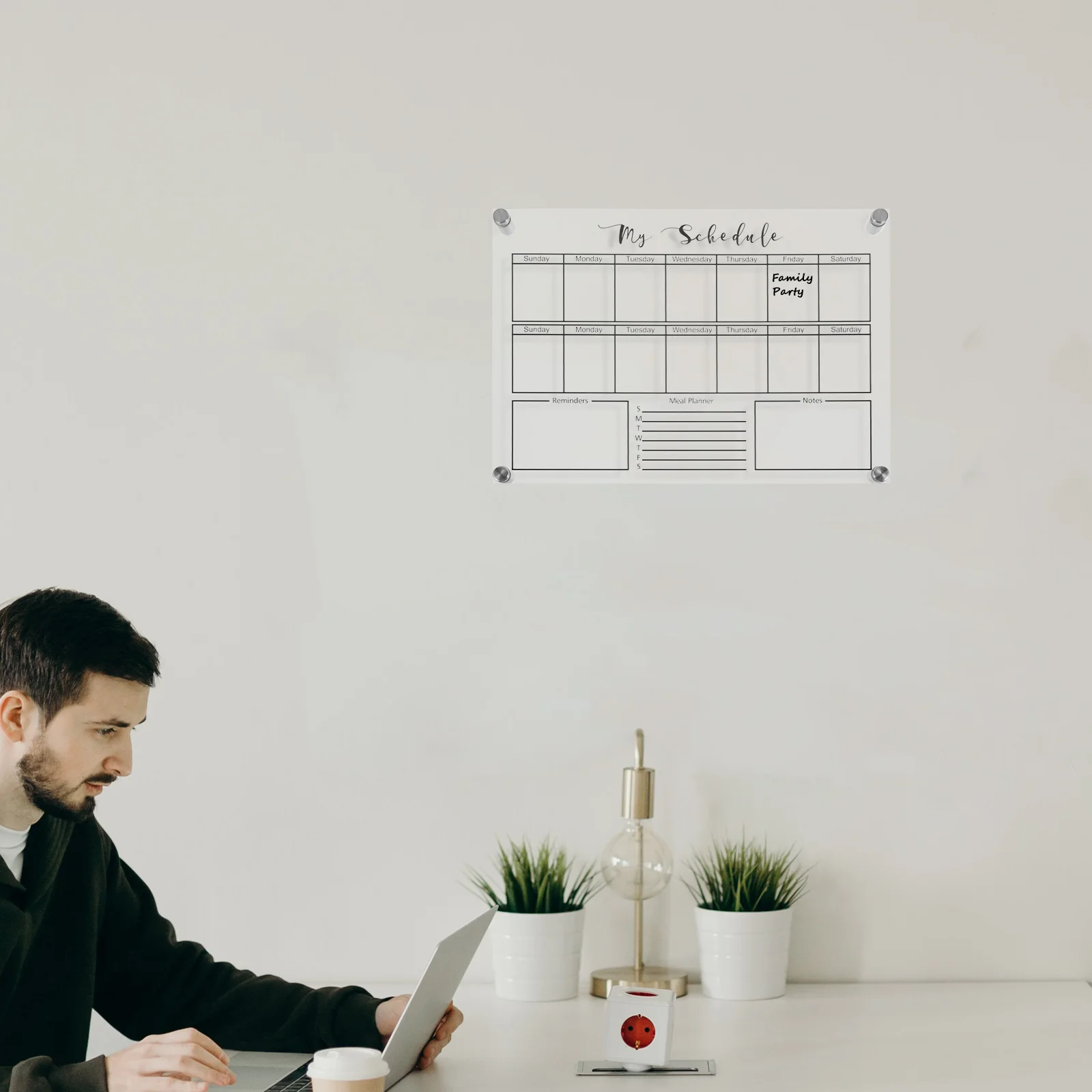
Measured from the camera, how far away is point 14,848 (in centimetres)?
121

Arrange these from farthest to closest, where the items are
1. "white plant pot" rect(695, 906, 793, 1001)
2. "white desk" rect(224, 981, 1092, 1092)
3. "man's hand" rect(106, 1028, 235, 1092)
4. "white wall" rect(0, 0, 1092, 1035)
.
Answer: "white wall" rect(0, 0, 1092, 1035), "white plant pot" rect(695, 906, 793, 1001), "white desk" rect(224, 981, 1092, 1092), "man's hand" rect(106, 1028, 235, 1092)

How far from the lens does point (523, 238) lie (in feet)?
5.32

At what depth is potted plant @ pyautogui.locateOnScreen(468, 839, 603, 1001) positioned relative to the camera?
57.3 inches

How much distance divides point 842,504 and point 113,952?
3.41 feet

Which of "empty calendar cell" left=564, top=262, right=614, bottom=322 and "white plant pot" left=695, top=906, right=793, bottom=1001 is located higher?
"empty calendar cell" left=564, top=262, right=614, bottom=322

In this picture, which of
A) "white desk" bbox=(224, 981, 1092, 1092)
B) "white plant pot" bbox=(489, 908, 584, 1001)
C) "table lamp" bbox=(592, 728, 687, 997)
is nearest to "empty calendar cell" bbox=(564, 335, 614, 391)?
"table lamp" bbox=(592, 728, 687, 997)

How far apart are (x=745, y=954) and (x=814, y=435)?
0.67 metres

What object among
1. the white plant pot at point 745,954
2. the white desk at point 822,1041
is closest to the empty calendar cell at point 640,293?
the white plant pot at point 745,954

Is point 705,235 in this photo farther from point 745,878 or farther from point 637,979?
point 637,979

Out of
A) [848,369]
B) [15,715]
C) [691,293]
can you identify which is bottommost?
[15,715]

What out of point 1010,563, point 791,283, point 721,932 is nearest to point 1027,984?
point 721,932

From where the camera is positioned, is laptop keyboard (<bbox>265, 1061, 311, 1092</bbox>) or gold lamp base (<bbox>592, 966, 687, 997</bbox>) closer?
laptop keyboard (<bbox>265, 1061, 311, 1092</bbox>)

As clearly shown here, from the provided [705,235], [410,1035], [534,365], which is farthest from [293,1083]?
[705,235]

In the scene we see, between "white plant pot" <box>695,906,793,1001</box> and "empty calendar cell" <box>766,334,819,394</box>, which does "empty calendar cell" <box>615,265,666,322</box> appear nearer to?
"empty calendar cell" <box>766,334,819,394</box>
